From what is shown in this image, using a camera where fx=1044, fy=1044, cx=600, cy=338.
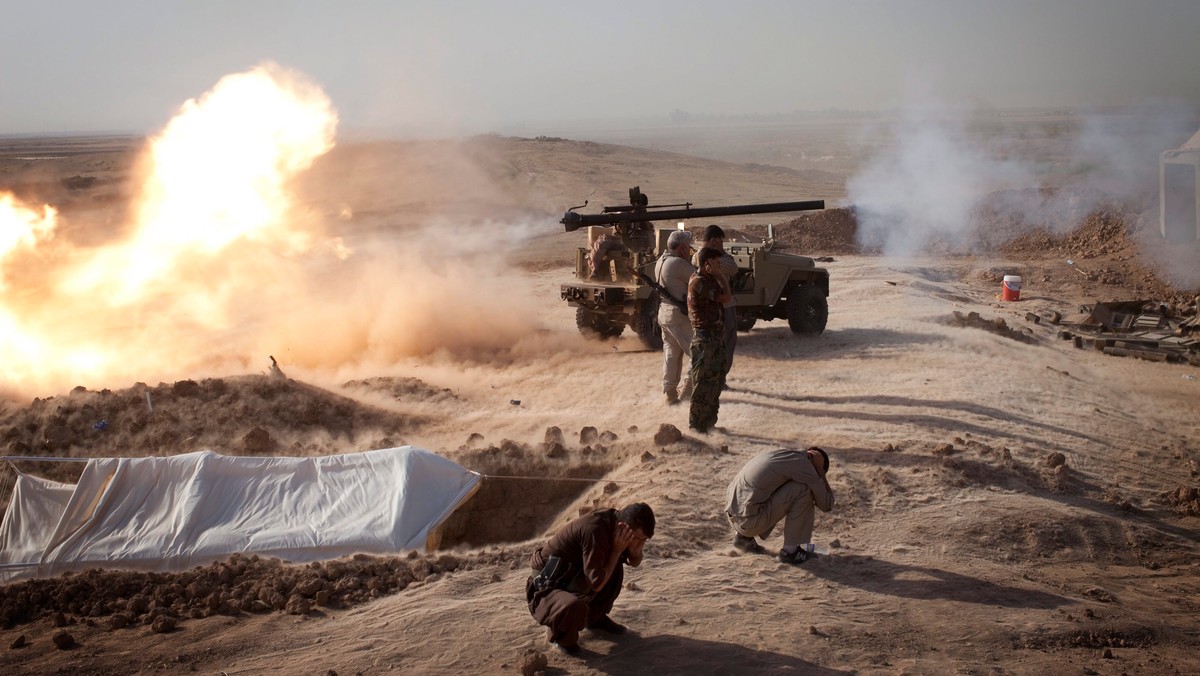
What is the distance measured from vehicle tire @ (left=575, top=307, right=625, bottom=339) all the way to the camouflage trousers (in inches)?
231

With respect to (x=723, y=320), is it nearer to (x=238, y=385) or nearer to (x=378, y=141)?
(x=238, y=385)

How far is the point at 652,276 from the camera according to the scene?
46.2 feet

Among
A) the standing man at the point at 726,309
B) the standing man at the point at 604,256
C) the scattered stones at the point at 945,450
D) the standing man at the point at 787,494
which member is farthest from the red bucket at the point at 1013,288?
the standing man at the point at 787,494

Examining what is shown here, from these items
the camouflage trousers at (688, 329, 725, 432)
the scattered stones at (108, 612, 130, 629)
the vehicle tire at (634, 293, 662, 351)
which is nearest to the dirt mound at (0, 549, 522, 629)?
the scattered stones at (108, 612, 130, 629)

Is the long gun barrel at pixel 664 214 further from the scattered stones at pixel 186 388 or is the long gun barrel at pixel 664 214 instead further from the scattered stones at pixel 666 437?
the scattered stones at pixel 186 388

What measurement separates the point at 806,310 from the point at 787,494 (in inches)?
319

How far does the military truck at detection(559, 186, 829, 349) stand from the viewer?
1414cm

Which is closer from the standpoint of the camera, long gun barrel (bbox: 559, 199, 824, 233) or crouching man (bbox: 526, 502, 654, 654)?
crouching man (bbox: 526, 502, 654, 654)

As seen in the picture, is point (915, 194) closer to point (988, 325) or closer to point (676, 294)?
point (988, 325)

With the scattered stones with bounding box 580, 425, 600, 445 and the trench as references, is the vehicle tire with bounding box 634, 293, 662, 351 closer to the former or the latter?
the scattered stones with bounding box 580, 425, 600, 445

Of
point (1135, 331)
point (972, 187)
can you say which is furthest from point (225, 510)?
point (972, 187)

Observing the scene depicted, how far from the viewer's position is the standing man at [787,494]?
22.9 ft

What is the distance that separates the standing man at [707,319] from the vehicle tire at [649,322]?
477 cm

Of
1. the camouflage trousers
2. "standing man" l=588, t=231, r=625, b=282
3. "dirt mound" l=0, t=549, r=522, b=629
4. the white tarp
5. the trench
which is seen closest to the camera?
"dirt mound" l=0, t=549, r=522, b=629
